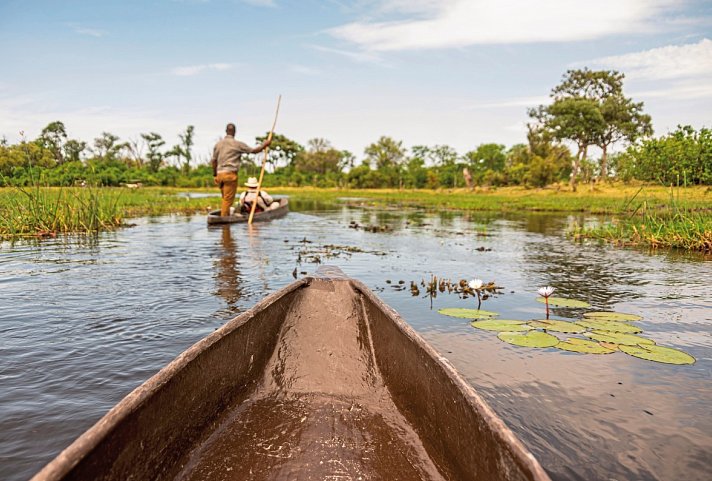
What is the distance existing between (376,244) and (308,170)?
6254 cm

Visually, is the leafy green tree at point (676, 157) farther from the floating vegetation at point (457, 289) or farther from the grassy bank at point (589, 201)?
the floating vegetation at point (457, 289)

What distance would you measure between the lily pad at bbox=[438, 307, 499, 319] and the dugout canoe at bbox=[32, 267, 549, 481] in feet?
4.95

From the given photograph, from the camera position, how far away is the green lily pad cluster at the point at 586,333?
321cm

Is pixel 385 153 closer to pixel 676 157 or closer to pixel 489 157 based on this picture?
pixel 489 157

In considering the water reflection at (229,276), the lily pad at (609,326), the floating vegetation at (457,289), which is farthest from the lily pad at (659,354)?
the water reflection at (229,276)

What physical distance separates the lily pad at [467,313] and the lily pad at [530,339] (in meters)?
0.54

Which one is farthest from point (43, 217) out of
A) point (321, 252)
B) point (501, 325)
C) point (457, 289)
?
point (501, 325)

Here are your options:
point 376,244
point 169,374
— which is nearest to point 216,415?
point 169,374

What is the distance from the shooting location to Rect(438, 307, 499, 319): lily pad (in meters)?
4.18

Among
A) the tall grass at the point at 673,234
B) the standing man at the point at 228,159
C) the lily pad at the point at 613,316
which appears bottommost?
the lily pad at the point at 613,316

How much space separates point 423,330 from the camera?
3.80 meters

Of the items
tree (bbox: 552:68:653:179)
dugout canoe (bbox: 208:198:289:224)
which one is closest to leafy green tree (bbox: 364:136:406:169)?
tree (bbox: 552:68:653:179)

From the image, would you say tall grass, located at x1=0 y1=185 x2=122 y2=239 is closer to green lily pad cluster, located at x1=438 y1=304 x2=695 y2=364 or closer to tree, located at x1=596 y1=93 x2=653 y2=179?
green lily pad cluster, located at x1=438 y1=304 x2=695 y2=364

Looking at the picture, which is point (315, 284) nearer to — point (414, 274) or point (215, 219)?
point (414, 274)
